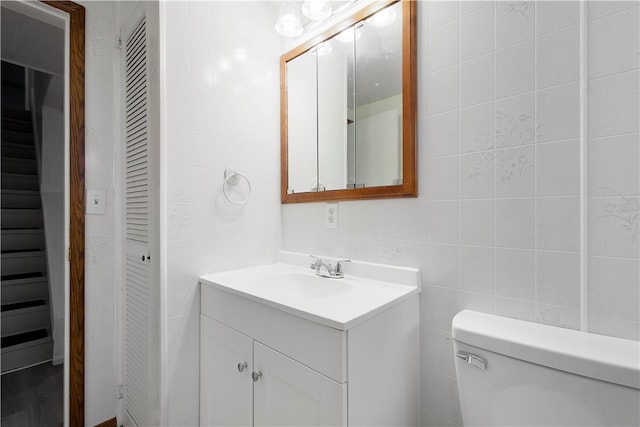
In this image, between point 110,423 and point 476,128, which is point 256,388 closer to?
point 110,423

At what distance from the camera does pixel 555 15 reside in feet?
→ 2.69

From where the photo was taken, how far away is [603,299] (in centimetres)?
76

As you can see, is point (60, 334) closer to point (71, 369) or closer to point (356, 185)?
point (71, 369)

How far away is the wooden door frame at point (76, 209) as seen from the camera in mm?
1365

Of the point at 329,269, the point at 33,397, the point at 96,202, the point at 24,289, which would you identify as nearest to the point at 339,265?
the point at 329,269

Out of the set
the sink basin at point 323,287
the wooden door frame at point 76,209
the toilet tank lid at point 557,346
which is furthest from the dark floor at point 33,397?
the toilet tank lid at point 557,346

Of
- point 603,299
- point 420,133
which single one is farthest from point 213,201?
point 603,299

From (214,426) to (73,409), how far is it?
75 cm

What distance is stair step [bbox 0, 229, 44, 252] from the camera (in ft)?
8.13

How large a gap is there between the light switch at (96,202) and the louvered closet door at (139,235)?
99 mm

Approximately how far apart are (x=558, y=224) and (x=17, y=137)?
4.30 meters

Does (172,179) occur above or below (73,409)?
above

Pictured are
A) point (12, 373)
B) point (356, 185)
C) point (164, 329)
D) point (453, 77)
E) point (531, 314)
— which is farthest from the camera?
point (12, 373)

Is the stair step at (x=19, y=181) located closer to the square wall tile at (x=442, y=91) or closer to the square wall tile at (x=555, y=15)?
the square wall tile at (x=442, y=91)
